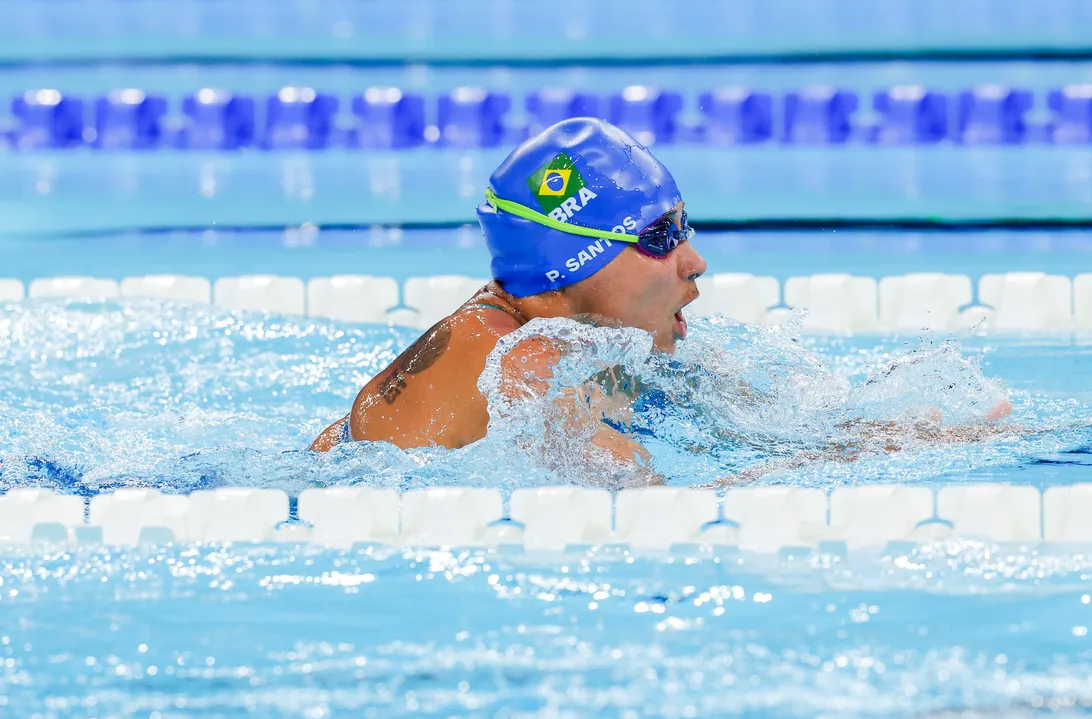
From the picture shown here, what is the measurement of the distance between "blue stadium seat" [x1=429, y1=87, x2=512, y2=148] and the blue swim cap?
3.23m

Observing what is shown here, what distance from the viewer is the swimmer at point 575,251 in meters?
2.79

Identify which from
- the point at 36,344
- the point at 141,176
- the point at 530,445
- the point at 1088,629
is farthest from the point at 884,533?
the point at 141,176

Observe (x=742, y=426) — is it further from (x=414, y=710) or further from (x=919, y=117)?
(x=919, y=117)

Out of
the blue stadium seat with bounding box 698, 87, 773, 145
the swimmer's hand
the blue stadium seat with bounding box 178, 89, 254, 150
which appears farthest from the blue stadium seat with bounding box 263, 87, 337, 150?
the swimmer's hand

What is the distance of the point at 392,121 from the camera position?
6.16m

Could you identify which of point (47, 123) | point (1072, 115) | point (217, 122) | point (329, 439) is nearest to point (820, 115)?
point (1072, 115)

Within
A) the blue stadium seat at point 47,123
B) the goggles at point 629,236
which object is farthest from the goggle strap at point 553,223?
the blue stadium seat at point 47,123

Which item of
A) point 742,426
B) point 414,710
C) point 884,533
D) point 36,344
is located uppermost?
point 36,344

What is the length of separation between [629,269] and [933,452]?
69 cm

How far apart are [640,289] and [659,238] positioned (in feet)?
0.34

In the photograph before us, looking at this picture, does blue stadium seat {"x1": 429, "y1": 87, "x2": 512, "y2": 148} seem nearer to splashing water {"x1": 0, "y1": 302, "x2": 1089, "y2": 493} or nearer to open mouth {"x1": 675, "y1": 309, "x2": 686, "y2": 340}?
splashing water {"x1": 0, "y1": 302, "x2": 1089, "y2": 493}

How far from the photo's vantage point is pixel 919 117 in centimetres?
600

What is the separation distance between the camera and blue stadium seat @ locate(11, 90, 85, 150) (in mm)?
6289

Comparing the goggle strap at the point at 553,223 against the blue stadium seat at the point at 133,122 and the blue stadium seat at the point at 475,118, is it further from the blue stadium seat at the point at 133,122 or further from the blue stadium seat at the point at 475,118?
the blue stadium seat at the point at 133,122
